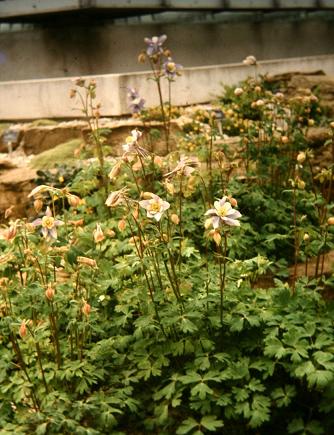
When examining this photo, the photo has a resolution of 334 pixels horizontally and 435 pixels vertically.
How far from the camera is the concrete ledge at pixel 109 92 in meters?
8.75

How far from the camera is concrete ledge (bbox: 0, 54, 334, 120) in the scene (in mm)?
8750

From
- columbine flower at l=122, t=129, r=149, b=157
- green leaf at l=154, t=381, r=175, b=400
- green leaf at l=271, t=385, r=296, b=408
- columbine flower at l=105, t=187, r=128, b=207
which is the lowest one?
green leaf at l=271, t=385, r=296, b=408

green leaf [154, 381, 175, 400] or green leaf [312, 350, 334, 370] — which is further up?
green leaf [312, 350, 334, 370]

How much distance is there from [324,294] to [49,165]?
394 centimetres

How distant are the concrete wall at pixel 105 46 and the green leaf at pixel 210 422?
26.7 ft

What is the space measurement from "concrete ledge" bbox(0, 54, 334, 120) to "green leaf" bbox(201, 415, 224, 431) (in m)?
5.90

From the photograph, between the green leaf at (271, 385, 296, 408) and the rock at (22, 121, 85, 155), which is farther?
the rock at (22, 121, 85, 155)

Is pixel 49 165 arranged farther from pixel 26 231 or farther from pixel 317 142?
pixel 26 231

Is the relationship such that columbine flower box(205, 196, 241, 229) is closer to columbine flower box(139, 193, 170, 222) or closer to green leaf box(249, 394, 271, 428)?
columbine flower box(139, 193, 170, 222)

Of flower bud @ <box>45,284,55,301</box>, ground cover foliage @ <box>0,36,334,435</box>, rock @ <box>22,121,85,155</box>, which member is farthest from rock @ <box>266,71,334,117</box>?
flower bud @ <box>45,284,55,301</box>

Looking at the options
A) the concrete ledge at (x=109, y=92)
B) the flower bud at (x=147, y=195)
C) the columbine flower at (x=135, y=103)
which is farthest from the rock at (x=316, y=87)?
the flower bud at (x=147, y=195)

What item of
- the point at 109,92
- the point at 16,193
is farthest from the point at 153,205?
the point at 109,92

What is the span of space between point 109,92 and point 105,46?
2276 mm

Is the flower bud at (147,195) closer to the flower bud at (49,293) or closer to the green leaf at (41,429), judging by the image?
the flower bud at (49,293)
